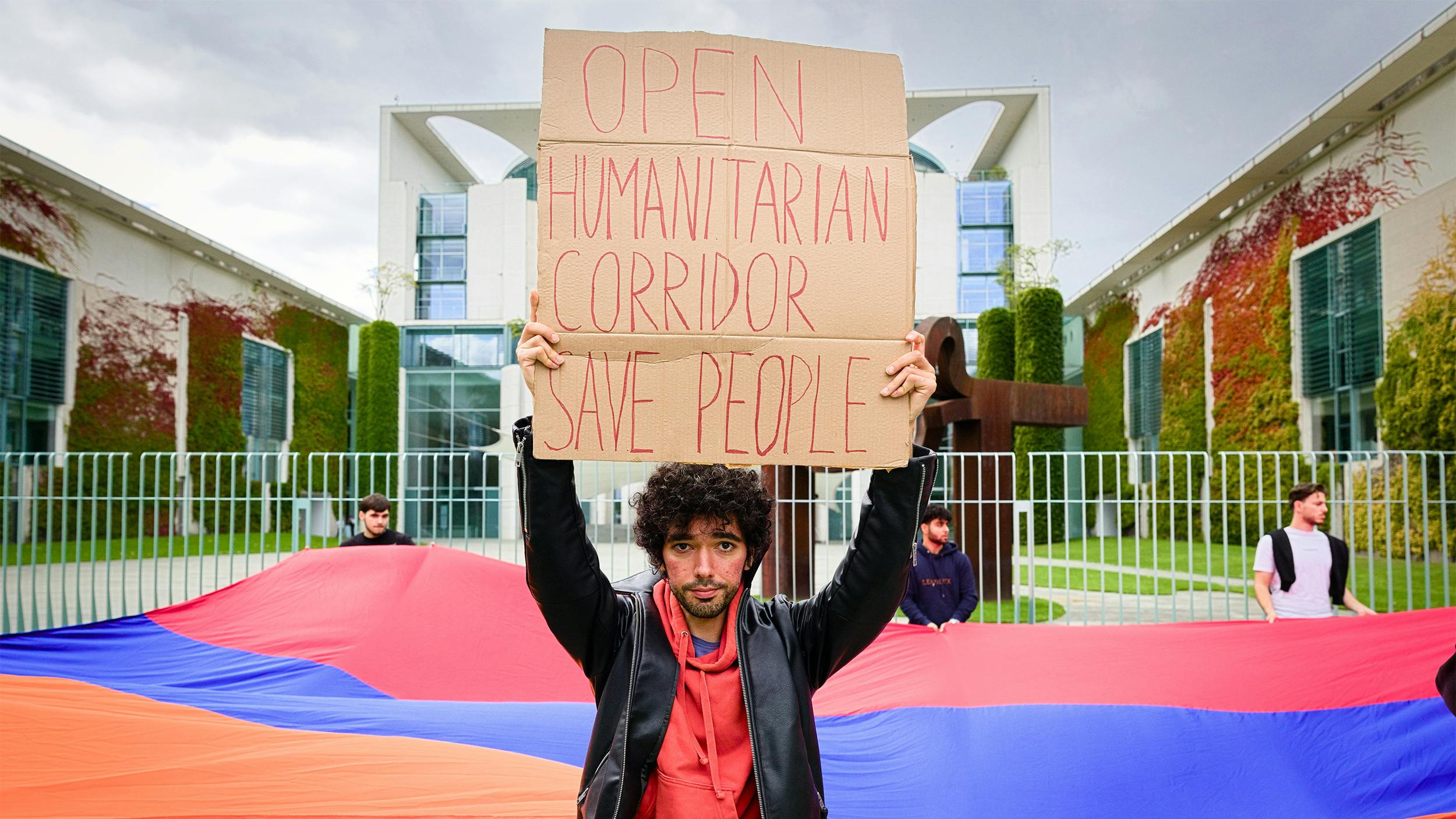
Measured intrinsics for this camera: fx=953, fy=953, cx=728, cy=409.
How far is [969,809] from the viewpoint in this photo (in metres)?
3.24

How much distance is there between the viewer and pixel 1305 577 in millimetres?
5977

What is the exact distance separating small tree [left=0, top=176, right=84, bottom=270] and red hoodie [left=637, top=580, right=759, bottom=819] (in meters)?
20.1

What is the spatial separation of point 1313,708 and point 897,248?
10.2 feet

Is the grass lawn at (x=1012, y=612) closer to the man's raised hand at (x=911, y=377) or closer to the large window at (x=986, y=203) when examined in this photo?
A: the man's raised hand at (x=911, y=377)

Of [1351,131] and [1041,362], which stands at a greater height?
[1351,131]

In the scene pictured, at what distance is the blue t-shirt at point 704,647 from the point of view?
2074 millimetres

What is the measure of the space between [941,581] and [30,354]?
18477mm

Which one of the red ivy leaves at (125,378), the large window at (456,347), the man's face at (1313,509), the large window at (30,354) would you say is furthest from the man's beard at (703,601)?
the large window at (456,347)

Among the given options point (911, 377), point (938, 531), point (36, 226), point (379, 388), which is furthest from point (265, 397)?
point (911, 377)

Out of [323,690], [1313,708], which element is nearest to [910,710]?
[1313,708]

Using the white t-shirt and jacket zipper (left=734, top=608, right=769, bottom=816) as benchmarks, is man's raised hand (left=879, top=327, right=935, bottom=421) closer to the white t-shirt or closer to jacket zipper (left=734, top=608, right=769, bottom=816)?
jacket zipper (left=734, top=608, right=769, bottom=816)

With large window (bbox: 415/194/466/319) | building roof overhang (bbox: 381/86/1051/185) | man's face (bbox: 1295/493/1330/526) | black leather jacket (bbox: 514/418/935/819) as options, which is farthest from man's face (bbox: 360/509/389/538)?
large window (bbox: 415/194/466/319)

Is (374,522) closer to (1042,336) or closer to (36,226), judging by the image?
(36,226)

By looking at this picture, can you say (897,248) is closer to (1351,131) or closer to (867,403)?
(867,403)
